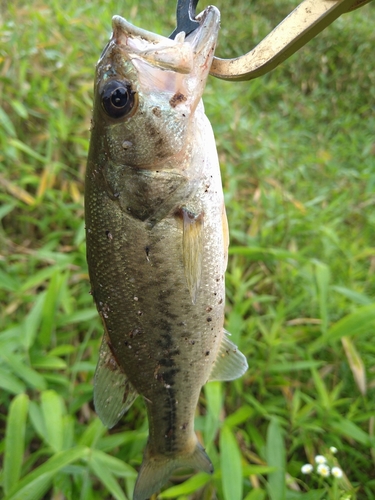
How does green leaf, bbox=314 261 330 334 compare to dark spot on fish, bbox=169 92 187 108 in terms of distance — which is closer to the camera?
dark spot on fish, bbox=169 92 187 108

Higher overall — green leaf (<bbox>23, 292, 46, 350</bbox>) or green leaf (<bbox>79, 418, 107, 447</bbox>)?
green leaf (<bbox>23, 292, 46, 350</bbox>)

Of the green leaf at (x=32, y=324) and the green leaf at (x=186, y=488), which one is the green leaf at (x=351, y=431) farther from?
the green leaf at (x=32, y=324)

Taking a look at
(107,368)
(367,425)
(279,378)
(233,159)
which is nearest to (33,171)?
(233,159)

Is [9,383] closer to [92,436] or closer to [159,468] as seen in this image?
[92,436]

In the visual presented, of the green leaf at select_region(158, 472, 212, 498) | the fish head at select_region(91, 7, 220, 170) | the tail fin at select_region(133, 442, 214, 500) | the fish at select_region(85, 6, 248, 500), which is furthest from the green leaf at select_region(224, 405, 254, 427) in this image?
the fish head at select_region(91, 7, 220, 170)

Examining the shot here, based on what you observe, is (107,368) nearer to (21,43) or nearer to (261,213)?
(261,213)

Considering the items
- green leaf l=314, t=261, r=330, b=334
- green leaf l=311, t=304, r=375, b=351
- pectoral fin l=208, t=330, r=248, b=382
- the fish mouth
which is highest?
the fish mouth

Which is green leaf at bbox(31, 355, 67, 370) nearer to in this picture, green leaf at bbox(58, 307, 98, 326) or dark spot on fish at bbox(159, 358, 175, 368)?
green leaf at bbox(58, 307, 98, 326)
